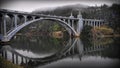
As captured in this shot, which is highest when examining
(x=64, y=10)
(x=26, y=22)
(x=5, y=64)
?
(x=64, y=10)

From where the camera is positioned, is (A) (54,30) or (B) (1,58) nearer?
(B) (1,58)

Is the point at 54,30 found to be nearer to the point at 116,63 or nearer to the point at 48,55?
the point at 48,55

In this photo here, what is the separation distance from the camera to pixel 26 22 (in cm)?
239

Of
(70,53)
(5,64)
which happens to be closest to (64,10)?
(70,53)

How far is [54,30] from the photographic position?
2262 mm

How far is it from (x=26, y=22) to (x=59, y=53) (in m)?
0.49

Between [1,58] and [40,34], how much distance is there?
47cm

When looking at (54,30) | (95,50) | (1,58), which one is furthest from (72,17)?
(1,58)

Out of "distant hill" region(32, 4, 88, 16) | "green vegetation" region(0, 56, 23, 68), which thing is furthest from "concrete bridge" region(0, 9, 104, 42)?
"green vegetation" region(0, 56, 23, 68)

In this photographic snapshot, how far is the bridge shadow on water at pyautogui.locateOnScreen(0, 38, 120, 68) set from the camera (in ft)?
7.00

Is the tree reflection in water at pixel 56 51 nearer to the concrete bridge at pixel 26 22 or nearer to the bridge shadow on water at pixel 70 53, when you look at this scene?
the bridge shadow on water at pixel 70 53

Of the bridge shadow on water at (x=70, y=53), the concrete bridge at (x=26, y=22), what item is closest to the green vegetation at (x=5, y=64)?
the bridge shadow on water at (x=70, y=53)

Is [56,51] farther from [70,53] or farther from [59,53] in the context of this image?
[70,53]

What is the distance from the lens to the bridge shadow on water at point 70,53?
213cm
